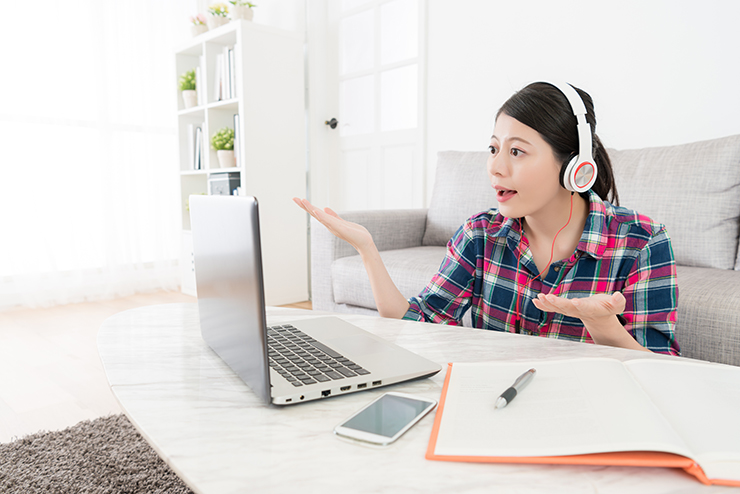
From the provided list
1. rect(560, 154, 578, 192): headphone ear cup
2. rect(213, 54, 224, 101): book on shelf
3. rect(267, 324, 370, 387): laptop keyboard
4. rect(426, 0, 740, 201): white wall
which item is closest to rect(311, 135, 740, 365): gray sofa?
rect(426, 0, 740, 201): white wall

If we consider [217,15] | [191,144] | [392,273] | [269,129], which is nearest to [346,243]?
[392,273]

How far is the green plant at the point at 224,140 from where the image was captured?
3.07m

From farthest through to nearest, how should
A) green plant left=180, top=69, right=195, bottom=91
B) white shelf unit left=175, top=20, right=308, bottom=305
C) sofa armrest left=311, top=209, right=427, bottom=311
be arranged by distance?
green plant left=180, top=69, right=195, bottom=91, white shelf unit left=175, top=20, right=308, bottom=305, sofa armrest left=311, top=209, right=427, bottom=311

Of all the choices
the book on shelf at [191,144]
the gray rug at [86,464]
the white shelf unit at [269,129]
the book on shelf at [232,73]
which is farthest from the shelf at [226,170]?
the gray rug at [86,464]

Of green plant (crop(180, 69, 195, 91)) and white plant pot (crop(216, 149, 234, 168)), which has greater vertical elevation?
green plant (crop(180, 69, 195, 91))

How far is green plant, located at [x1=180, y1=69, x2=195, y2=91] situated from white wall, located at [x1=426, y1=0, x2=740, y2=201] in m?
1.60

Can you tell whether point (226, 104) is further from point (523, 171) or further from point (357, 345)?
point (357, 345)

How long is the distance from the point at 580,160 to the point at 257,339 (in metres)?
0.69

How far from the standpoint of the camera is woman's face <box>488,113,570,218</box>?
36.9 inches

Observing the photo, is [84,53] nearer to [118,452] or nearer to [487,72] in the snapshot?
[487,72]

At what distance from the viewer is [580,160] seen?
2.97 ft

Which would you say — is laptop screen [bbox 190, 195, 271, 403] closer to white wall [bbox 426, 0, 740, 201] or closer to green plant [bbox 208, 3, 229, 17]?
white wall [bbox 426, 0, 740, 201]

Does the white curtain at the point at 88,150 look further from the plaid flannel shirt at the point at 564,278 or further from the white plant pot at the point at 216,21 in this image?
the plaid flannel shirt at the point at 564,278

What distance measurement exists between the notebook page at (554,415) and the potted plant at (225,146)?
9.02 ft
